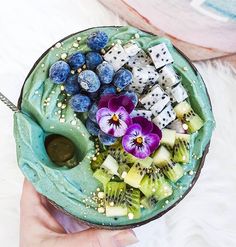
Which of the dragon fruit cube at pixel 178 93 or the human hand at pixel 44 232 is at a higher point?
the dragon fruit cube at pixel 178 93

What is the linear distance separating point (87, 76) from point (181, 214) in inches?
16.8

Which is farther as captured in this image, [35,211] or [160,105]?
[35,211]

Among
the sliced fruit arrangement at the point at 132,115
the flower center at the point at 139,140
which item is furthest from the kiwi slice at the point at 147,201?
the flower center at the point at 139,140

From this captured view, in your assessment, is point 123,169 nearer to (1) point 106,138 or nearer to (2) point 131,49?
(1) point 106,138

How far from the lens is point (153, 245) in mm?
1169

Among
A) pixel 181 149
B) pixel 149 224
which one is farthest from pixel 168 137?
pixel 149 224

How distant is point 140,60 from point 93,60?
0.30ft

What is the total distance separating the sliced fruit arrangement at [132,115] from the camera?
2.96ft

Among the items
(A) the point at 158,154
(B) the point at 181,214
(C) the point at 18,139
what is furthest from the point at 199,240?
(C) the point at 18,139

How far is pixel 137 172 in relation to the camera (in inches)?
36.2

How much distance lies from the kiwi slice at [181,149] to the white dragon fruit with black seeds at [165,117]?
30 mm

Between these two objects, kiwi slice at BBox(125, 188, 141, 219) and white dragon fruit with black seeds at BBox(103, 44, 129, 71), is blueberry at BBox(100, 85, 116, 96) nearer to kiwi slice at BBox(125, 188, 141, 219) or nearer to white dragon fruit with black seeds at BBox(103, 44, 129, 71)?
white dragon fruit with black seeds at BBox(103, 44, 129, 71)

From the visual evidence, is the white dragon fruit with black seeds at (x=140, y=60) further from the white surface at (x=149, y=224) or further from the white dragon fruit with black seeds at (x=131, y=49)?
the white surface at (x=149, y=224)

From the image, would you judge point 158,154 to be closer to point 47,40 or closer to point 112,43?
point 112,43
